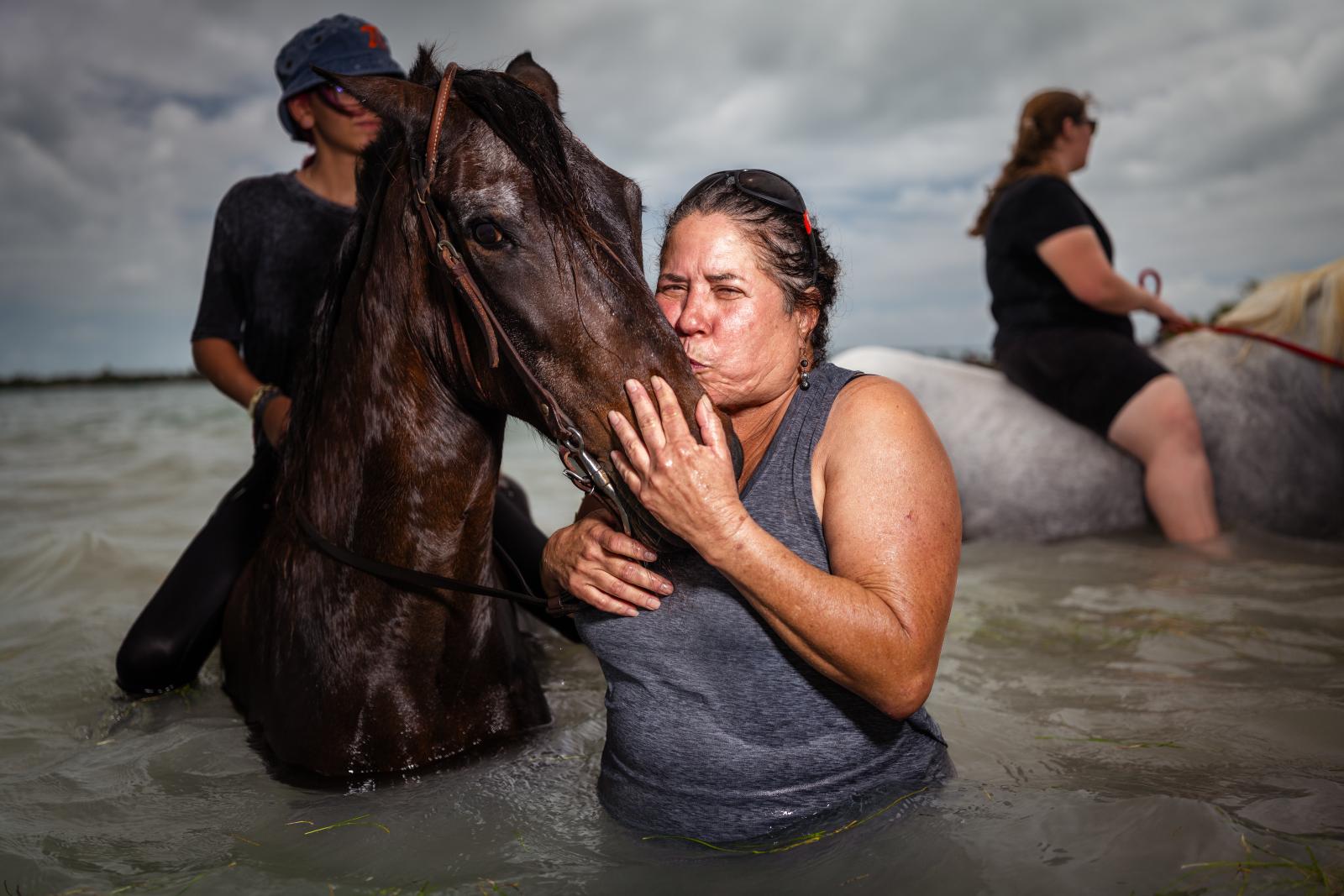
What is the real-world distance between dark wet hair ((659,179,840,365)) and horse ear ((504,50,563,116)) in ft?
1.48

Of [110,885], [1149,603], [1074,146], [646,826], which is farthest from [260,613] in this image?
[1074,146]

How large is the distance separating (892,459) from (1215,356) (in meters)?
4.31

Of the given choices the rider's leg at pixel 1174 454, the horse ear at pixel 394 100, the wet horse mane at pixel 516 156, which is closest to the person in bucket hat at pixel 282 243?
the wet horse mane at pixel 516 156

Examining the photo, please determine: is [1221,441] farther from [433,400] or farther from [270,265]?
[270,265]

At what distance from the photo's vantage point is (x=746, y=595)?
1545 millimetres

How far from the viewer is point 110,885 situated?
1.83m

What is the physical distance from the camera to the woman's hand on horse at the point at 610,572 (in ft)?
5.65

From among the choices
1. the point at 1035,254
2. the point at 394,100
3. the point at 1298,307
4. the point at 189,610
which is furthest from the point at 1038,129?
the point at 189,610

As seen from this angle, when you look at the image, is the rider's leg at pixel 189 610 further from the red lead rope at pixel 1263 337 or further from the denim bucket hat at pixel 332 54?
the red lead rope at pixel 1263 337

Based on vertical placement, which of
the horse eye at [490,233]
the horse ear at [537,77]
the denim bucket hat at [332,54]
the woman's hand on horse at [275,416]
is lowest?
the woman's hand on horse at [275,416]

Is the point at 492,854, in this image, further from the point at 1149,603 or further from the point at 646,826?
the point at 1149,603

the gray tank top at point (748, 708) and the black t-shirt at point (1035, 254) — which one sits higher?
the black t-shirt at point (1035, 254)

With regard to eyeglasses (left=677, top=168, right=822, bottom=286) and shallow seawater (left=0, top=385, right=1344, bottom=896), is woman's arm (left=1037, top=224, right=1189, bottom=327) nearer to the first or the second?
shallow seawater (left=0, top=385, right=1344, bottom=896)

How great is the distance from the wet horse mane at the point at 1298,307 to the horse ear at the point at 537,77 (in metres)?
4.58
